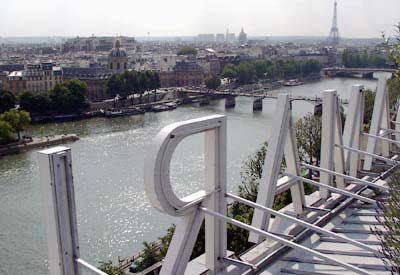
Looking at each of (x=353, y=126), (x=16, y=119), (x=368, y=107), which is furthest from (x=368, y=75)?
(x=353, y=126)

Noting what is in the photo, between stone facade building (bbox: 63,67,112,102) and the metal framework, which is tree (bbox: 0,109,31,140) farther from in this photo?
the metal framework

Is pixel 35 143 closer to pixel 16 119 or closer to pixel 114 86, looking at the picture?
Result: pixel 16 119

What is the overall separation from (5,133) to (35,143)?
2.54ft

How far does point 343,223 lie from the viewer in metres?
2.71

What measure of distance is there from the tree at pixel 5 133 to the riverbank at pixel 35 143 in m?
0.23

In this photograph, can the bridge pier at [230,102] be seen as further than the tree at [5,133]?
Yes

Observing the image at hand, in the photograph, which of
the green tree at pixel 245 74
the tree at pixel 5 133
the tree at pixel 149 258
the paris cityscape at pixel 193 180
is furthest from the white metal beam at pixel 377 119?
the green tree at pixel 245 74

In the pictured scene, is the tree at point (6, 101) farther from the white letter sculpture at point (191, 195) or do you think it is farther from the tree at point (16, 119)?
the white letter sculpture at point (191, 195)

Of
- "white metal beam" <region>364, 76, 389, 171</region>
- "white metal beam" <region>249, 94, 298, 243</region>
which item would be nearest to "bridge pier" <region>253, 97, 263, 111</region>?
"white metal beam" <region>364, 76, 389, 171</region>

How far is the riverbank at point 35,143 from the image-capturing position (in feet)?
43.4

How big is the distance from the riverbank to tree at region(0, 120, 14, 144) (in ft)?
0.74

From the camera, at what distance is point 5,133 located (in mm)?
13578

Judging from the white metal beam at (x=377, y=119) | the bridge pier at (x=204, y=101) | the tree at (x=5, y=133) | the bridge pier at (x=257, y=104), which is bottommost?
Answer: the bridge pier at (x=204, y=101)

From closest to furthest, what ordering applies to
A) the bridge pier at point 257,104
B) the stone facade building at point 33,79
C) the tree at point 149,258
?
1. the tree at point 149,258
2. the bridge pier at point 257,104
3. the stone facade building at point 33,79
